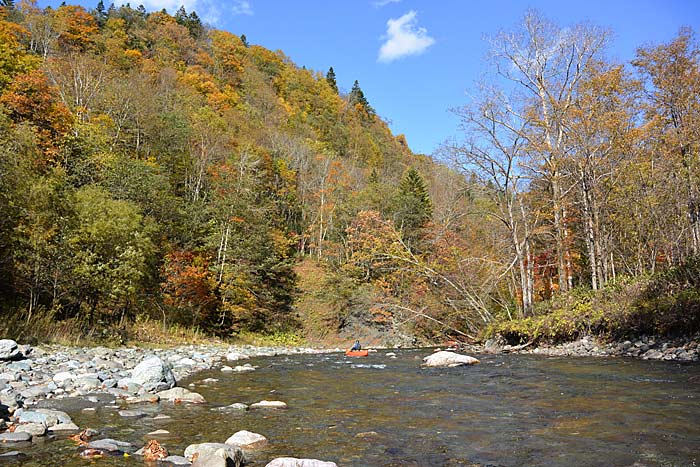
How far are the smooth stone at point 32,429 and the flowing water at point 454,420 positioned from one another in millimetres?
410

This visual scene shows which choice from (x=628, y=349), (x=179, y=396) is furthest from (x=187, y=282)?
(x=628, y=349)

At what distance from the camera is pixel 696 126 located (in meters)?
15.7

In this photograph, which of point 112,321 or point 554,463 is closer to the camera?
point 554,463

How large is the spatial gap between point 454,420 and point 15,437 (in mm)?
4840

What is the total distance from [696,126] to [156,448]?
18216 millimetres

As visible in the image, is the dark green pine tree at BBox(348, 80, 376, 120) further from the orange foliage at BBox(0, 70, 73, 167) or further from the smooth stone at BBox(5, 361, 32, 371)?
the smooth stone at BBox(5, 361, 32, 371)

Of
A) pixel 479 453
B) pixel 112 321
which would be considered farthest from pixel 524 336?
pixel 112 321

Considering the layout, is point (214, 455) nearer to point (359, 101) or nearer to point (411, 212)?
point (411, 212)

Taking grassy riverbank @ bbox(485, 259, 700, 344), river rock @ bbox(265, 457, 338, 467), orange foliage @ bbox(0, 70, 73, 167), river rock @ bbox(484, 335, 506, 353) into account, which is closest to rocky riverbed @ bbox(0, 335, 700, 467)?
river rock @ bbox(265, 457, 338, 467)

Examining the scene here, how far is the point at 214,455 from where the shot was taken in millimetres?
4113

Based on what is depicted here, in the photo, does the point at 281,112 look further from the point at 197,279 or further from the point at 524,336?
the point at 524,336

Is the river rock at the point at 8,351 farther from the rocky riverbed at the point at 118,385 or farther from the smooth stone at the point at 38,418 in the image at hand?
the smooth stone at the point at 38,418

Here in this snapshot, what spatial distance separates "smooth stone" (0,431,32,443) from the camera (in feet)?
15.0

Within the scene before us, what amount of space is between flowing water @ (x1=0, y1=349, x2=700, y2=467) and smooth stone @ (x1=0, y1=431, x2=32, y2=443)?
0.83 feet
